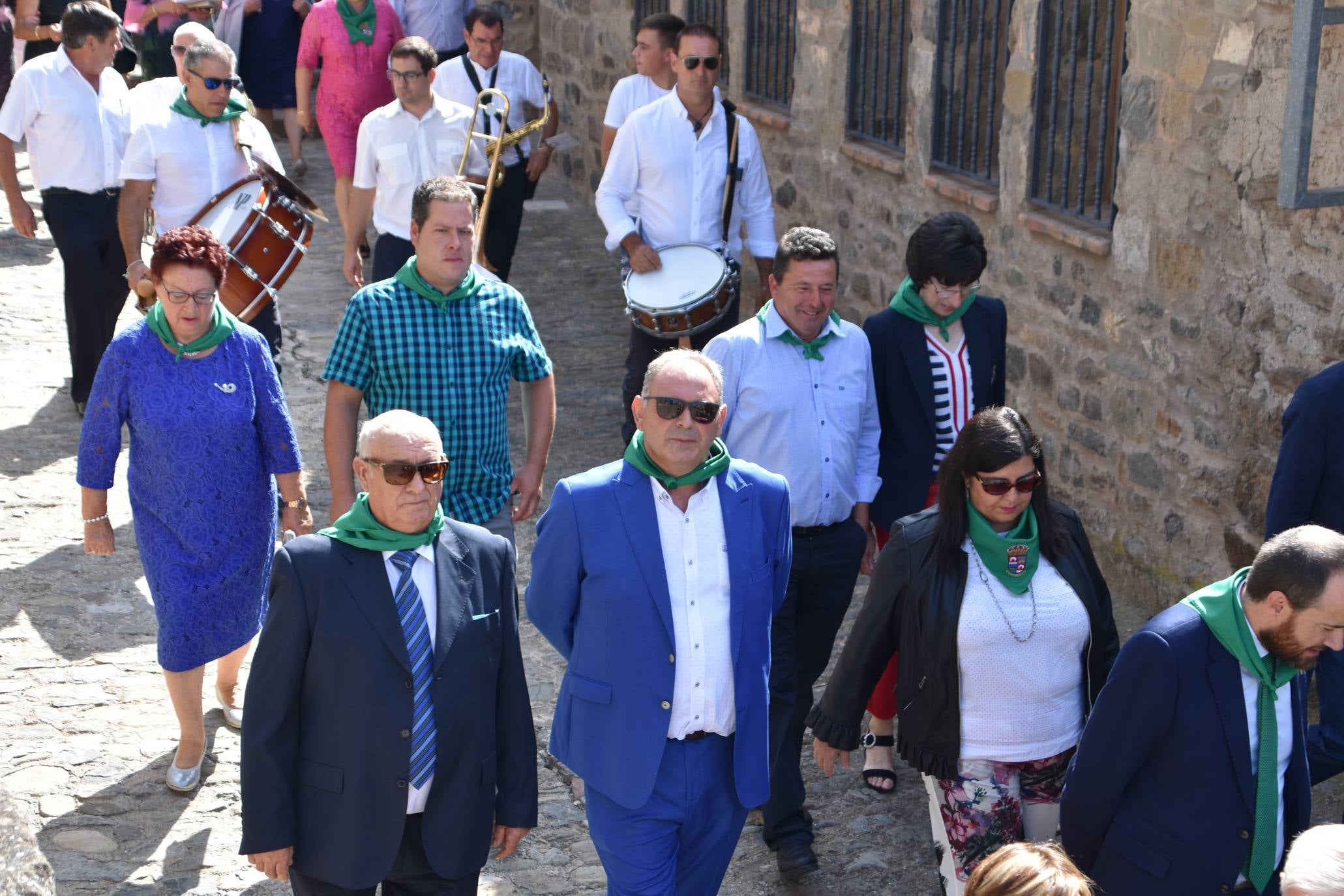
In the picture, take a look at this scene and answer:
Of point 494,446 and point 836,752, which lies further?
point 494,446

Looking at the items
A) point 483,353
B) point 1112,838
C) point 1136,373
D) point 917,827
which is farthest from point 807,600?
point 1136,373

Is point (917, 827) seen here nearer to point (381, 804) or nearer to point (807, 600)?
point (807, 600)

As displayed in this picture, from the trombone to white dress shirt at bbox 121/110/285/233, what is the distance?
126 cm

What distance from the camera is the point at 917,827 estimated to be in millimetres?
5504

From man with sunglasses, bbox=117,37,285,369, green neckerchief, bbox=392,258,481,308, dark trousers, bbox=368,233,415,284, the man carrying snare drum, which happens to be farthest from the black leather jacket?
dark trousers, bbox=368,233,415,284

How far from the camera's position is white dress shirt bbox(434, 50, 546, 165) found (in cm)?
1030

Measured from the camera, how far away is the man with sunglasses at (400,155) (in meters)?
8.20

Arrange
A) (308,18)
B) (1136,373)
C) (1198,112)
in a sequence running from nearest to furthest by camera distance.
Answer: (1198,112), (1136,373), (308,18)

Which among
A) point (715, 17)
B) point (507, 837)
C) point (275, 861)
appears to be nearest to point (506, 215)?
point (715, 17)

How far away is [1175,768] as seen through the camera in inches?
145

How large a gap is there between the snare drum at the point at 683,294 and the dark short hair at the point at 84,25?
3528 mm

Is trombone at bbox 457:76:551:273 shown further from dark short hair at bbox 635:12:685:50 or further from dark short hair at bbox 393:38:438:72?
dark short hair at bbox 635:12:685:50

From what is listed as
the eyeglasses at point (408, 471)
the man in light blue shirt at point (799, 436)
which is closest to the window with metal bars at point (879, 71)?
the man in light blue shirt at point (799, 436)

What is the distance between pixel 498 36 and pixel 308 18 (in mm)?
2447
